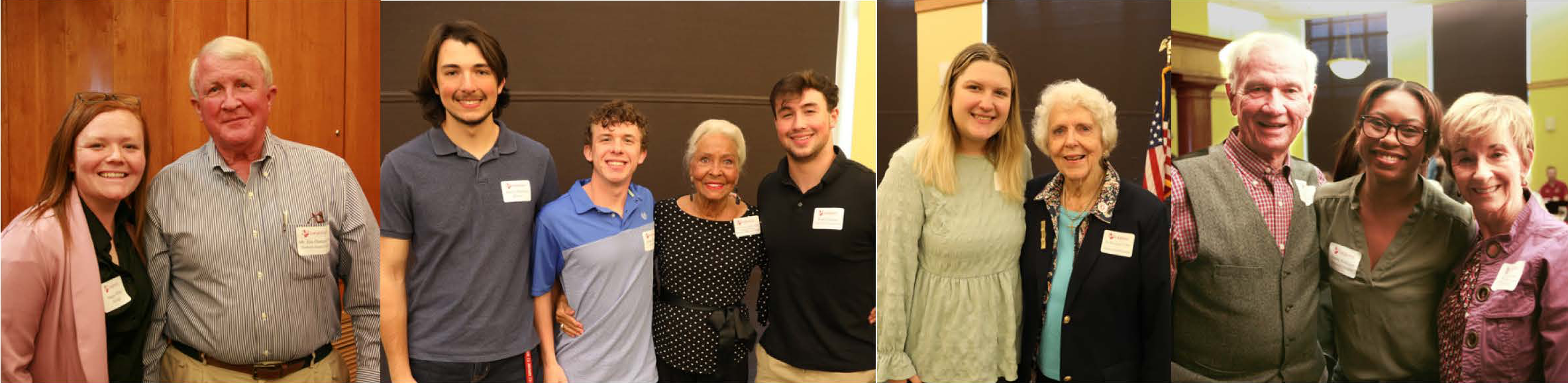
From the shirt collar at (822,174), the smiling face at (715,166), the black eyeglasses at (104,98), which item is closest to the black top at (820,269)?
the shirt collar at (822,174)

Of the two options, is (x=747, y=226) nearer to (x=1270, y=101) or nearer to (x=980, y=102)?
(x=980, y=102)

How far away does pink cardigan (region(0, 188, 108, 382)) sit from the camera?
249 cm

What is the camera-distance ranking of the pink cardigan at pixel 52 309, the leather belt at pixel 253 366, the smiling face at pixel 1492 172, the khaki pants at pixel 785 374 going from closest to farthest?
the pink cardigan at pixel 52 309 → the leather belt at pixel 253 366 → the smiling face at pixel 1492 172 → the khaki pants at pixel 785 374

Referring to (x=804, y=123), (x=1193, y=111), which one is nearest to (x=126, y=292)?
(x=804, y=123)

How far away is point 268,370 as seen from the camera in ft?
8.59

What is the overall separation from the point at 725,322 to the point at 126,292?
1.77 meters

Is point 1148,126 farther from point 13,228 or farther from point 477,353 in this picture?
point 13,228

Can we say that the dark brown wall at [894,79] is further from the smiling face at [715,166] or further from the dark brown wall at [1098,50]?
the smiling face at [715,166]

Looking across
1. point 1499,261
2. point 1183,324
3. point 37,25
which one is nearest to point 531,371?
point 37,25

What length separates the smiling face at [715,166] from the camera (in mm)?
2750

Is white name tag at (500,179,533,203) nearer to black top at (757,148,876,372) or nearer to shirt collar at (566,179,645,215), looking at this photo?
shirt collar at (566,179,645,215)

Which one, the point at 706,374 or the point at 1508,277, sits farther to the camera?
the point at 706,374

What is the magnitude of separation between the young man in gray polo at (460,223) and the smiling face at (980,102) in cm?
131

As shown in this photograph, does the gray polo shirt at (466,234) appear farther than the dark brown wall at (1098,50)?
No
